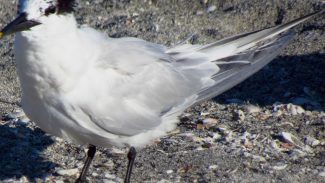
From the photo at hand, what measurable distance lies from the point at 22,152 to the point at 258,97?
1.56m

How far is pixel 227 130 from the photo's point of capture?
532 cm

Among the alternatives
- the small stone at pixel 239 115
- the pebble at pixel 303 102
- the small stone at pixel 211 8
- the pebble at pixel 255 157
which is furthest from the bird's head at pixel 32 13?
the small stone at pixel 211 8

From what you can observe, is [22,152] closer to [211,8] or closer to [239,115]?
[239,115]

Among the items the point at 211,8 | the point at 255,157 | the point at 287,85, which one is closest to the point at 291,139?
the point at 255,157

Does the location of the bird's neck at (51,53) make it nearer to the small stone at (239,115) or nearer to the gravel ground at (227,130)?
the gravel ground at (227,130)

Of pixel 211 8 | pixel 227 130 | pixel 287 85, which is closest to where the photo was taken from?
pixel 227 130

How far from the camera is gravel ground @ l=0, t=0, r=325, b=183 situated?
4.90m

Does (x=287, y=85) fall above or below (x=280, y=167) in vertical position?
above

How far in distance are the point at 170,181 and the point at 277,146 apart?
0.72 m

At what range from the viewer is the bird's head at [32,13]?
404cm

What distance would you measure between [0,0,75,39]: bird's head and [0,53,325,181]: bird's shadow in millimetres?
1146

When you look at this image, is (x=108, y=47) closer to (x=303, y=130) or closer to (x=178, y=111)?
(x=178, y=111)

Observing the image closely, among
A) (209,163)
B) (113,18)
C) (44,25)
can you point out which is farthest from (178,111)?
(113,18)

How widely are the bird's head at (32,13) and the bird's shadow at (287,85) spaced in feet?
6.24
